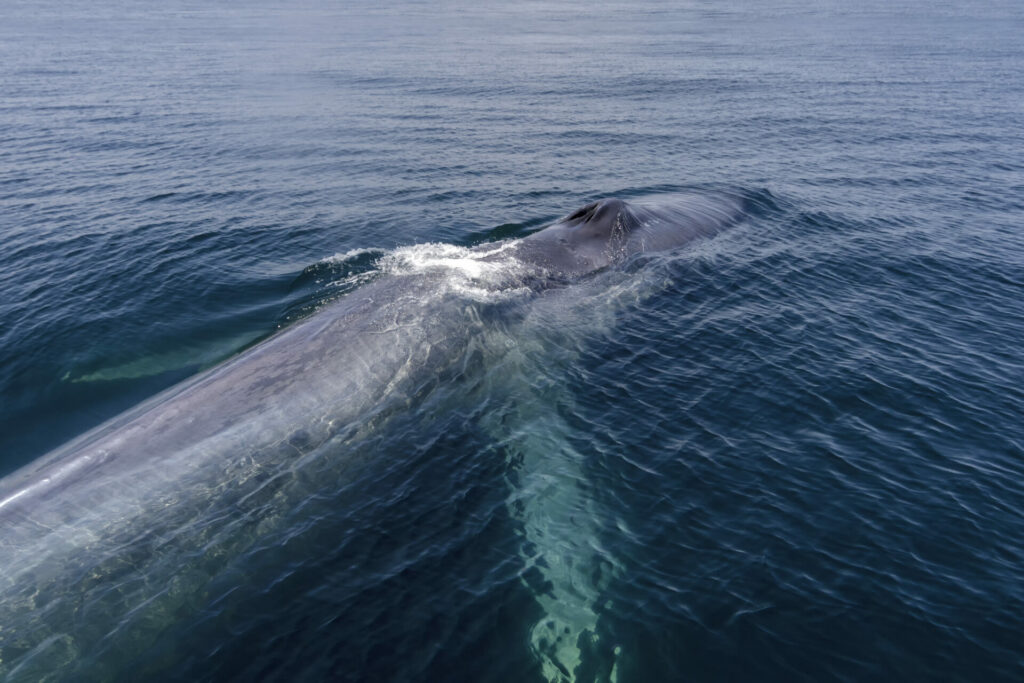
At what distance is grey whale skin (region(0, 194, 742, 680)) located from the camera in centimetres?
1382

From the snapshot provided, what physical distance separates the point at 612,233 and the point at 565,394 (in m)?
12.4

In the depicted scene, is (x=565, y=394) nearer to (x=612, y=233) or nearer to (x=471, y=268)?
(x=471, y=268)

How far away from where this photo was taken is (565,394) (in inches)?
877

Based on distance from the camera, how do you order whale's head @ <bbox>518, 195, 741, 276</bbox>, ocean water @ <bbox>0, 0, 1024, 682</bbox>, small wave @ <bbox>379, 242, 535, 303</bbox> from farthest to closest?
1. whale's head @ <bbox>518, 195, 741, 276</bbox>
2. small wave @ <bbox>379, 242, 535, 303</bbox>
3. ocean water @ <bbox>0, 0, 1024, 682</bbox>

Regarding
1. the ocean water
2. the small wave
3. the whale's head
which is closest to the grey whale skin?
the ocean water

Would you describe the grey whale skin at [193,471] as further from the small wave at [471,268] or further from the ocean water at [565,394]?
the small wave at [471,268]

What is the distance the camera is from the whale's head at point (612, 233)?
29844 mm

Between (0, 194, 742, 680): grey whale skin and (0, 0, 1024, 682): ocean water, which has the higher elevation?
(0, 194, 742, 680): grey whale skin

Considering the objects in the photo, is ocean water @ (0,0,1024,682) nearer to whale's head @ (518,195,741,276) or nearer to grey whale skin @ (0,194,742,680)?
grey whale skin @ (0,194,742,680)

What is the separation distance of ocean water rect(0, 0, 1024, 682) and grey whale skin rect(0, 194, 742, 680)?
139mm

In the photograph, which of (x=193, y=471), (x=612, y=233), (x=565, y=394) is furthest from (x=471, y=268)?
(x=193, y=471)

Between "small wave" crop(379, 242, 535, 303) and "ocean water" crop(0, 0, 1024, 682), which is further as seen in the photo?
"small wave" crop(379, 242, 535, 303)

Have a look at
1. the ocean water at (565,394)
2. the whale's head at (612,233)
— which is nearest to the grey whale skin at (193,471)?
the ocean water at (565,394)

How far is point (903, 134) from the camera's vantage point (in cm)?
5234
